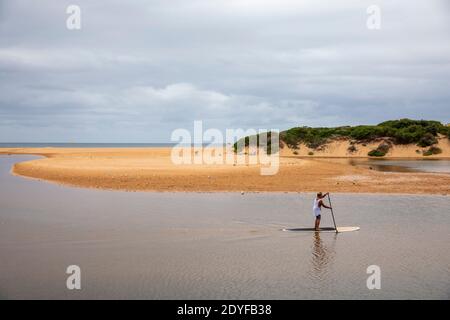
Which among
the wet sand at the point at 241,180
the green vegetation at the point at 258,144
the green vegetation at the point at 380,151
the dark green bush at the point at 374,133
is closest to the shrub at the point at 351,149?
the dark green bush at the point at 374,133

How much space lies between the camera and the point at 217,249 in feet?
45.6

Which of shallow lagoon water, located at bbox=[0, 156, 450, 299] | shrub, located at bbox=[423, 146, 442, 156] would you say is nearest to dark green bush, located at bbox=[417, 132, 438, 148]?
shrub, located at bbox=[423, 146, 442, 156]

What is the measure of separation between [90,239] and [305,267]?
21.6ft

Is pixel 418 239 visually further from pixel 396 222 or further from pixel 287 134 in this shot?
pixel 287 134

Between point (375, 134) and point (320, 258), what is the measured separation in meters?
65.2

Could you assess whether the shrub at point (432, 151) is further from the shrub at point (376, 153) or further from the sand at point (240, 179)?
the sand at point (240, 179)

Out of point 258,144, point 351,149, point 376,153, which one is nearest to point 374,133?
point 351,149

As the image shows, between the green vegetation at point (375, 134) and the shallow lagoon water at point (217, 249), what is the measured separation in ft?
174

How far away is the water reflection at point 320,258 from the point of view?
1154 centimetres

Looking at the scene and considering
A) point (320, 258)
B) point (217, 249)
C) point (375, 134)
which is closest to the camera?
point (320, 258)

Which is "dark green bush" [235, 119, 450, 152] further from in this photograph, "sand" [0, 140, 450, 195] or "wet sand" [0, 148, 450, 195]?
"wet sand" [0, 148, 450, 195]

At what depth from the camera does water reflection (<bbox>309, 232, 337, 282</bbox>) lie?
1154 centimetres

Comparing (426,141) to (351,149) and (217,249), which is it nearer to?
(351,149)
